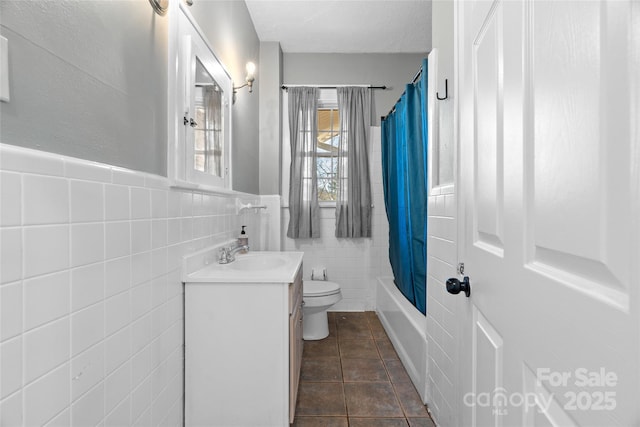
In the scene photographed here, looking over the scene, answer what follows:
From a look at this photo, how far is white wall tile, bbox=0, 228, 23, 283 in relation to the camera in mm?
575

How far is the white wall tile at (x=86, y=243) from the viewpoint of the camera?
0.74 m

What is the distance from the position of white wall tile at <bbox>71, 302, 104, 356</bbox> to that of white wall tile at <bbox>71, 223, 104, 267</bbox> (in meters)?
0.13

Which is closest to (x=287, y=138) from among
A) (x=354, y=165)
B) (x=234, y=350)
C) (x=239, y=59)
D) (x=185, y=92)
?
(x=354, y=165)

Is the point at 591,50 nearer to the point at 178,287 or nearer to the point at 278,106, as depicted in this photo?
the point at 178,287

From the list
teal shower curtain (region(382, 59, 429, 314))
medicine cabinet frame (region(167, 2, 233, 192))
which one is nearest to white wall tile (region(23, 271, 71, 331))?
medicine cabinet frame (region(167, 2, 233, 192))

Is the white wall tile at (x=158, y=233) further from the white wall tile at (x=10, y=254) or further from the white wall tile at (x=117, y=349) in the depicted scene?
the white wall tile at (x=10, y=254)

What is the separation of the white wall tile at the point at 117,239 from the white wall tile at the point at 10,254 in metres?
0.24

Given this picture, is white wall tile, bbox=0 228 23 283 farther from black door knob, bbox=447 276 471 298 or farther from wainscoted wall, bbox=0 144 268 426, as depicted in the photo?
black door knob, bbox=447 276 471 298

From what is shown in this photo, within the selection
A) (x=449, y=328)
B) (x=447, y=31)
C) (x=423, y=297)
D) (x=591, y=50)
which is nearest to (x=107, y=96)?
(x=591, y=50)

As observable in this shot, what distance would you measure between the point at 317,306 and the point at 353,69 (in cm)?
235

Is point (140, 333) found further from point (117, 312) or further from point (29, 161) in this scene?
point (29, 161)

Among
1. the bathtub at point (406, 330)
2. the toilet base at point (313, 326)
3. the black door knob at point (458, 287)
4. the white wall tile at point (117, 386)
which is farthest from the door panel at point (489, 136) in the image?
the toilet base at point (313, 326)

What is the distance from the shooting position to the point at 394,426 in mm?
1541

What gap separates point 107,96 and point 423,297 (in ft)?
6.53
